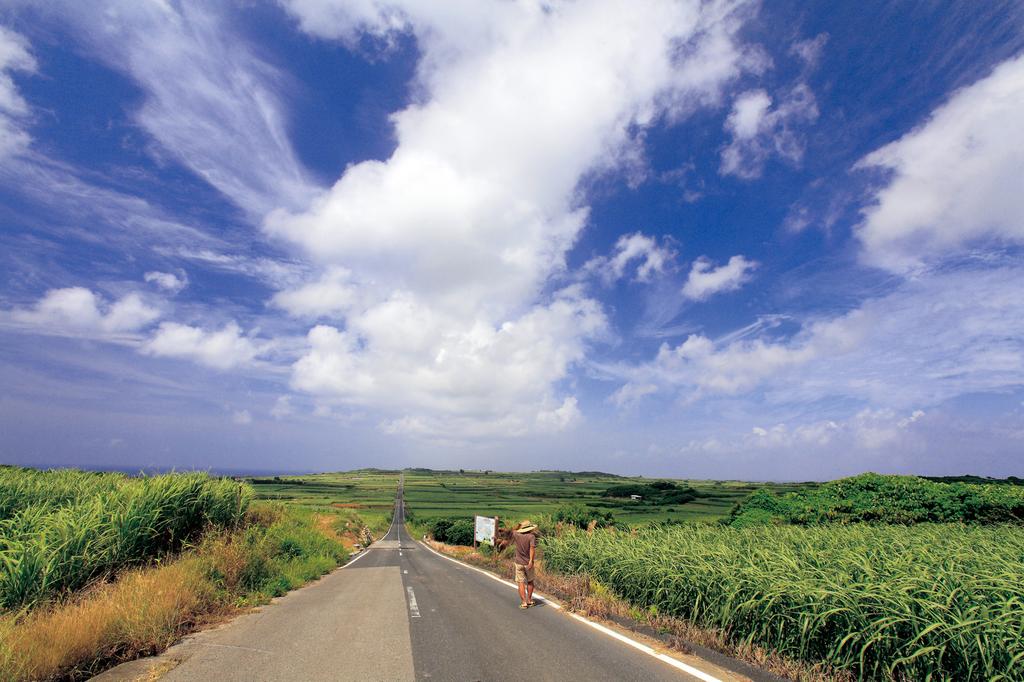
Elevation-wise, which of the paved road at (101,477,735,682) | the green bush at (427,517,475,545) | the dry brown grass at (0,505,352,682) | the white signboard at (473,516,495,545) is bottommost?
the green bush at (427,517,475,545)

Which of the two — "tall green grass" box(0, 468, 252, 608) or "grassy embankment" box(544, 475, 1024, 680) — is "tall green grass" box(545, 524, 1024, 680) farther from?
"tall green grass" box(0, 468, 252, 608)

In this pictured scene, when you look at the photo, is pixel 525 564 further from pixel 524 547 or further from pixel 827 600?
pixel 827 600

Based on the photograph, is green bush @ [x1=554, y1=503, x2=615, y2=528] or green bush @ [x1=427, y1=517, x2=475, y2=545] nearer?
green bush @ [x1=554, y1=503, x2=615, y2=528]

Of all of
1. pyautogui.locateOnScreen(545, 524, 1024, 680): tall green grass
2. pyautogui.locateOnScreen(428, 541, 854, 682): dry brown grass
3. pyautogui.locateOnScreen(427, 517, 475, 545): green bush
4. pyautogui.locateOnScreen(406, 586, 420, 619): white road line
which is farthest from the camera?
pyautogui.locateOnScreen(427, 517, 475, 545): green bush

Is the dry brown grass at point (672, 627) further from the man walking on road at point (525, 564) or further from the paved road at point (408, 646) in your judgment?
the man walking on road at point (525, 564)

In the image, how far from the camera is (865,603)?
17.3 ft

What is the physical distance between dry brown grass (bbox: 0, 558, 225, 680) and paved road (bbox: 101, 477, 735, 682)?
0.51m

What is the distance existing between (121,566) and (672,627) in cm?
1046

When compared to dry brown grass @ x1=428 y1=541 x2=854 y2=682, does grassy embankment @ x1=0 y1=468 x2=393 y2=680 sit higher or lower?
higher

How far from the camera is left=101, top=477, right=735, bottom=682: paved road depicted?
563cm

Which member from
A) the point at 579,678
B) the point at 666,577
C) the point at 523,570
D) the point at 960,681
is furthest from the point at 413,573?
the point at 960,681

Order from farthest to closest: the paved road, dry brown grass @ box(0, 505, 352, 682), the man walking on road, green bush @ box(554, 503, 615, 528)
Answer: green bush @ box(554, 503, 615, 528) < the man walking on road < the paved road < dry brown grass @ box(0, 505, 352, 682)

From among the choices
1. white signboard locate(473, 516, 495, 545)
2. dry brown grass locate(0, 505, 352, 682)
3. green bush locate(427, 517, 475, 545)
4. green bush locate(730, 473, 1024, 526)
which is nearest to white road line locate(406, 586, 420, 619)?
dry brown grass locate(0, 505, 352, 682)

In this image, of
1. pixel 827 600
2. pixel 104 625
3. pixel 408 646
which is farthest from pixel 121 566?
pixel 827 600
